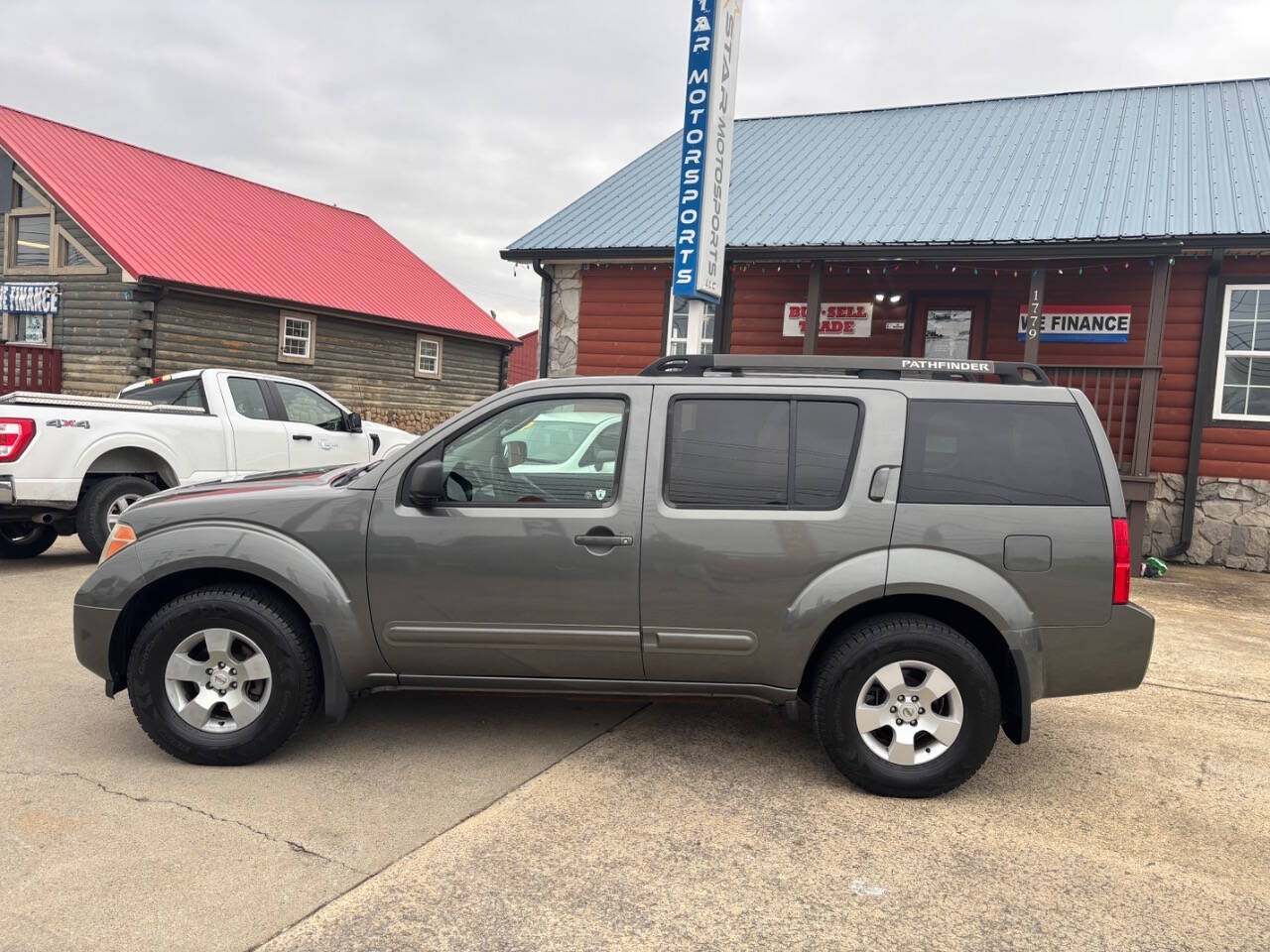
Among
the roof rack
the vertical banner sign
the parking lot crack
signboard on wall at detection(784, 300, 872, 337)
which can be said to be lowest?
the parking lot crack

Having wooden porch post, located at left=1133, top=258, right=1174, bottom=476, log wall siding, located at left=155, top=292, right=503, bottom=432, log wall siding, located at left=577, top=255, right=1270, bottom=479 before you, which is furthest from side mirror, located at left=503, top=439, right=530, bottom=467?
log wall siding, located at left=155, top=292, right=503, bottom=432

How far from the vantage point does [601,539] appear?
3695mm

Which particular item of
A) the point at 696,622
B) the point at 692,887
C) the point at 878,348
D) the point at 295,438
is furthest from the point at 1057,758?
the point at 878,348

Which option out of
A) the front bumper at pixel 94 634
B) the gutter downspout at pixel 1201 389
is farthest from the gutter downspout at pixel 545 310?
the front bumper at pixel 94 634

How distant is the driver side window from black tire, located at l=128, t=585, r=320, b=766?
0.91 meters

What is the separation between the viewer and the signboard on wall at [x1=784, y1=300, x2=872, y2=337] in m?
12.6

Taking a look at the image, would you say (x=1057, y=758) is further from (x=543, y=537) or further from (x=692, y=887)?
(x=543, y=537)

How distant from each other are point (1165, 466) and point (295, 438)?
9945 millimetres

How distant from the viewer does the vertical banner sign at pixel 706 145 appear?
830cm

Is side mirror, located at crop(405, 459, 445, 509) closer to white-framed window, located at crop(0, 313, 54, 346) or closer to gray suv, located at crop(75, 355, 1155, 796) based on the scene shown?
gray suv, located at crop(75, 355, 1155, 796)

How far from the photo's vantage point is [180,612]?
12.2 ft

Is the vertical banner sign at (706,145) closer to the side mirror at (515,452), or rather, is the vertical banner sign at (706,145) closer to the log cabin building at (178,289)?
the side mirror at (515,452)

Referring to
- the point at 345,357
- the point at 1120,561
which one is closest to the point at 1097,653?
the point at 1120,561

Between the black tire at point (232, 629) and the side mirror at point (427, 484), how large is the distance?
0.75 m
